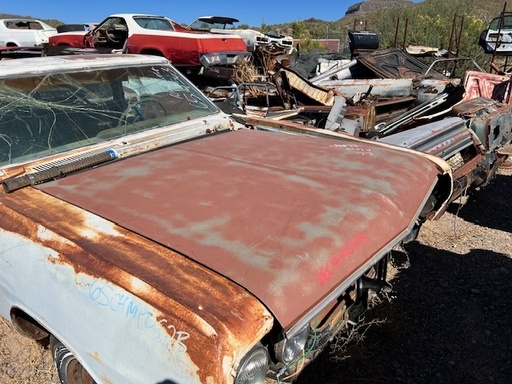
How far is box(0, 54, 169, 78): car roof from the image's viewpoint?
271 cm

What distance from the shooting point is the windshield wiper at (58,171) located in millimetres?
2191

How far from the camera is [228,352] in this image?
129 centimetres

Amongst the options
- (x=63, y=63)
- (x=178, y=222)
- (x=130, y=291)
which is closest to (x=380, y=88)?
(x=63, y=63)

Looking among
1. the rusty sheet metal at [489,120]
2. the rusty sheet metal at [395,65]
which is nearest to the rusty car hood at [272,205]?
the rusty sheet metal at [489,120]

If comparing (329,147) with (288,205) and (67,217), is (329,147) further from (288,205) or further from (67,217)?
(67,217)

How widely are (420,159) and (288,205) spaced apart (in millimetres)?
1103

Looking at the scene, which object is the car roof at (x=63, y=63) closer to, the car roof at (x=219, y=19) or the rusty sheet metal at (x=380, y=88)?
the rusty sheet metal at (x=380, y=88)

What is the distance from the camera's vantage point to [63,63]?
2.92 m

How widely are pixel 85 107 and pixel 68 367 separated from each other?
1584 millimetres

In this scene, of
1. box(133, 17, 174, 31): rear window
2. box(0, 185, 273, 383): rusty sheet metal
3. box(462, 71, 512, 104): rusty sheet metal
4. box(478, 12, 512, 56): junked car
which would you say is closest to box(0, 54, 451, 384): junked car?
box(0, 185, 273, 383): rusty sheet metal

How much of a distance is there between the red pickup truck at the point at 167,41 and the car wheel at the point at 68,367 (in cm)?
751

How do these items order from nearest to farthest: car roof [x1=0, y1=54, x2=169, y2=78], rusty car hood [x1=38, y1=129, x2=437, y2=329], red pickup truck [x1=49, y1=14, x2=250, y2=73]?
1. rusty car hood [x1=38, y1=129, x2=437, y2=329]
2. car roof [x1=0, y1=54, x2=169, y2=78]
3. red pickup truck [x1=49, y1=14, x2=250, y2=73]

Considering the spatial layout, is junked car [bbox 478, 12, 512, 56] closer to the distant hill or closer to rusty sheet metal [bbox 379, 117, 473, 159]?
rusty sheet metal [bbox 379, 117, 473, 159]

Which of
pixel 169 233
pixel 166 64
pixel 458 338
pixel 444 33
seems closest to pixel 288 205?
pixel 169 233
